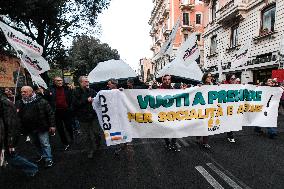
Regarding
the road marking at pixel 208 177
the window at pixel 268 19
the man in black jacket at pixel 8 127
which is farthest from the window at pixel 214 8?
the man in black jacket at pixel 8 127

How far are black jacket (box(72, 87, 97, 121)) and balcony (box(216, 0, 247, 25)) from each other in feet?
56.5

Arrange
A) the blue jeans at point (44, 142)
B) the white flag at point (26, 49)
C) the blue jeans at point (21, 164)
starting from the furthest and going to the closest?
the white flag at point (26, 49), the blue jeans at point (44, 142), the blue jeans at point (21, 164)

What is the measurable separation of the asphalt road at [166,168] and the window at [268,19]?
1285cm

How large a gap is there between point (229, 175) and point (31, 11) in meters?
15.1

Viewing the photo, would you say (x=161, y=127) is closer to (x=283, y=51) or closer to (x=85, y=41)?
(x=283, y=51)

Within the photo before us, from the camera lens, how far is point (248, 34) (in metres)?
20.2

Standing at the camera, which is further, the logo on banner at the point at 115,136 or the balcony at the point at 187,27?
the balcony at the point at 187,27

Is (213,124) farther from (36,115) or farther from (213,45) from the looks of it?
(213,45)

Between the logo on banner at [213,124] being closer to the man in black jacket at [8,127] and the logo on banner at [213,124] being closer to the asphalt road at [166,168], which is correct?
the asphalt road at [166,168]

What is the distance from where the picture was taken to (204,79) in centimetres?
696

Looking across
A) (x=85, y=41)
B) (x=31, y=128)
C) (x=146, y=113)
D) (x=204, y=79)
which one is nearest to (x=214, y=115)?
(x=204, y=79)

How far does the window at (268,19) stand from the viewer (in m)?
17.6

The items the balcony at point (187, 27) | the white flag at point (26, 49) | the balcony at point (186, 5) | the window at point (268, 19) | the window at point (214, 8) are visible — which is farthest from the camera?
the balcony at point (187, 27)

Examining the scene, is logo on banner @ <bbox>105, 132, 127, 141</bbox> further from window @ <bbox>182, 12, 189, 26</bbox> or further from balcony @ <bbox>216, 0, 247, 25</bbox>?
window @ <bbox>182, 12, 189, 26</bbox>
